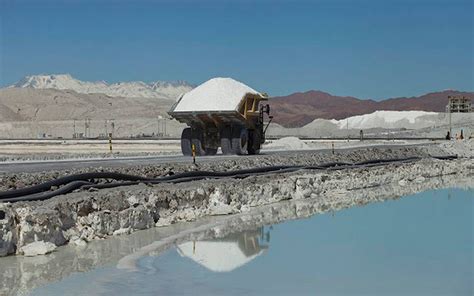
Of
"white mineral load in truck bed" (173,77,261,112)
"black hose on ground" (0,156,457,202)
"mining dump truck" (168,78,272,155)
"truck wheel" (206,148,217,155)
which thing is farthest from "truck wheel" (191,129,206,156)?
"black hose on ground" (0,156,457,202)

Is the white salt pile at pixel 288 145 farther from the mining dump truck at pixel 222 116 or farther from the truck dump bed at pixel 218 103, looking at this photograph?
the truck dump bed at pixel 218 103

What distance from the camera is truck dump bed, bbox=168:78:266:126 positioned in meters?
29.2

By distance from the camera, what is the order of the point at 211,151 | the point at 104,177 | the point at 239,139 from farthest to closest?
the point at 211,151
the point at 239,139
the point at 104,177

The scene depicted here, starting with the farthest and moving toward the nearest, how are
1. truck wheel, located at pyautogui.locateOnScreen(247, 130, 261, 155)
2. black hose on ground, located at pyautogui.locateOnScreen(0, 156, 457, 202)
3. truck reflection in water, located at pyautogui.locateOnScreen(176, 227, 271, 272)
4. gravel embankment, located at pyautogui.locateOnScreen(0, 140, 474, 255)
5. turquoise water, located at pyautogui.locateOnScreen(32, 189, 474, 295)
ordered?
truck wheel, located at pyautogui.locateOnScreen(247, 130, 261, 155), black hose on ground, located at pyautogui.locateOnScreen(0, 156, 457, 202), gravel embankment, located at pyautogui.locateOnScreen(0, 140, 474, 255), truck reflection in water, located at pyautogui.locateOnScreen(176, 227, 271, 272), turquoise water, located at pyautogui.locateOnScreen(32, 189, 474, 295)

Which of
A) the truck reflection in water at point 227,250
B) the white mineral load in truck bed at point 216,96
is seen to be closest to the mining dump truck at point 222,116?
the white mineral load in truck bed at point 216,96

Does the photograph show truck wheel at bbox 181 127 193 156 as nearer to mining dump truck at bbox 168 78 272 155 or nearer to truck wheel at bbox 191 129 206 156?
mining dump truck at bbox 168 78 272 155

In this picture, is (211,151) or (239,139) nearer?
(239,139)

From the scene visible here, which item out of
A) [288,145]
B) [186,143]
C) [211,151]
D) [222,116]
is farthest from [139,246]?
[288,145]

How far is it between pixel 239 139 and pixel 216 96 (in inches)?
79.8

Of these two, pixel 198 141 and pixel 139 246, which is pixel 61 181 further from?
pixel 198 141

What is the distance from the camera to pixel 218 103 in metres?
29.4

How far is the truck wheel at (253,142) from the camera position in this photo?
1233 inches

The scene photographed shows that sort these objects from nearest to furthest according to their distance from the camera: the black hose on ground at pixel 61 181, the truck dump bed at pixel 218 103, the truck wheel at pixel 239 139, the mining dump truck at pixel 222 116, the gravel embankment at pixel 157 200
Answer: the gravel embankment at pixel 157 200, the black hose on ground at pixel 61 181, the truck dump bed at pixel 218 103, the mining dump truck at pixel 222 116, the truck wheel at pixel 239 139

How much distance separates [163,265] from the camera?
11.5m
